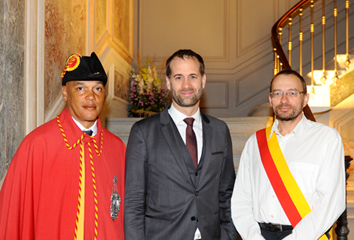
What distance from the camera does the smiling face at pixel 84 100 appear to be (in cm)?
169

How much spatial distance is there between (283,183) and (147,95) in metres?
3.05

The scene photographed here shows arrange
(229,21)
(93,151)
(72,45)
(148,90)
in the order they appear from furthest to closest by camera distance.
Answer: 1. (229,21)
2. (148,90)
3. (72,45)
4. (93,151)

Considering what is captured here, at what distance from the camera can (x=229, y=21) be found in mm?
5863

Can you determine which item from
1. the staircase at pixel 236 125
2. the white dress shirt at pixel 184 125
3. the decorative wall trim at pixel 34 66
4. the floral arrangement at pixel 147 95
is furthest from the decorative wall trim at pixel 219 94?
the white dress shirt at pixel 184 125

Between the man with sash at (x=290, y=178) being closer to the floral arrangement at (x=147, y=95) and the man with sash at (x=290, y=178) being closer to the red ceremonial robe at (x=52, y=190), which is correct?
the red ceremonial robe at (x=52, y=190)

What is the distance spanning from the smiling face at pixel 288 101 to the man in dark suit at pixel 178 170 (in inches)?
13.7

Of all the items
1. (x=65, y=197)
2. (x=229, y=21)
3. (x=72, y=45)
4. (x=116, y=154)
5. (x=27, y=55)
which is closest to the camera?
(x=65, y=197)

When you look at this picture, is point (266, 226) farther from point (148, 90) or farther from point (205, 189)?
point (148, 90)

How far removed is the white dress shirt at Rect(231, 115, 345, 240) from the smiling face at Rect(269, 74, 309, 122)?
0.22 ft

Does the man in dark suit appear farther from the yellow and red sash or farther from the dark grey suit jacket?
the yellow and red sash

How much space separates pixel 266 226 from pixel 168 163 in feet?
1.99

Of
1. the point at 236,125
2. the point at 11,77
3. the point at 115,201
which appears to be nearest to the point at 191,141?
the point at 115,201

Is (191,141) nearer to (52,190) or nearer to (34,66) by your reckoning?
(52,190)

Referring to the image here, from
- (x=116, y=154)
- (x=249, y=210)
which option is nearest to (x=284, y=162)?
(x=249, y=210)
